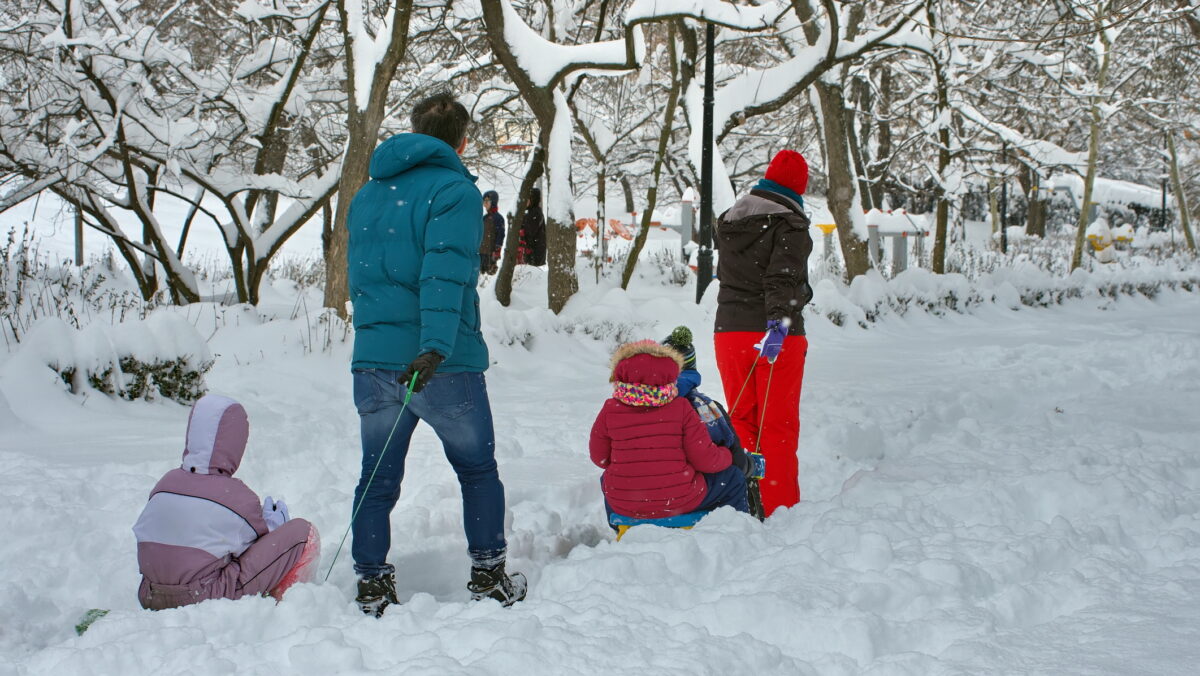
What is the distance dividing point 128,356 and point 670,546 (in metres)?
4.06

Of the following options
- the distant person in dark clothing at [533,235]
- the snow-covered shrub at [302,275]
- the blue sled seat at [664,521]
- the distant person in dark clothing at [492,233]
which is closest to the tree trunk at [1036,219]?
the distant person in dark clothing at [533,235]

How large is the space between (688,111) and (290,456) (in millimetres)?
8319

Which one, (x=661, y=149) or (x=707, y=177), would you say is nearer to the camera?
(x=707, y=177)

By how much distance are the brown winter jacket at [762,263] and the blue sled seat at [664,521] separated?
0.98 m

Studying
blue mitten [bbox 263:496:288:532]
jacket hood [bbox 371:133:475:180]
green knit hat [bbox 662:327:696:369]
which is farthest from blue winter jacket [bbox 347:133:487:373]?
green knit hat [bbox 662:327:696:369]

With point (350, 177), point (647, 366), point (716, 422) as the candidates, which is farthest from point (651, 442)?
point (350, 177)

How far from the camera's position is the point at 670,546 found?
A: 10.6 feet

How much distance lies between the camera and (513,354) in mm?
8648

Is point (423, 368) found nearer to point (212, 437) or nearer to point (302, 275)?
point (212, 437)

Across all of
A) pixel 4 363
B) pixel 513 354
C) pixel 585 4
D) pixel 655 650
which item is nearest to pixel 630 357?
pixel 655 650

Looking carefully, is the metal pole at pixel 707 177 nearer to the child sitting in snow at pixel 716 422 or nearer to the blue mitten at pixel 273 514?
the child sitting in snow at pixel 716 422

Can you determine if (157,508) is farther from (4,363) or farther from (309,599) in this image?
(4,363)

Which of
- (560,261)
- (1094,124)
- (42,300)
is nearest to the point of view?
(42,300)

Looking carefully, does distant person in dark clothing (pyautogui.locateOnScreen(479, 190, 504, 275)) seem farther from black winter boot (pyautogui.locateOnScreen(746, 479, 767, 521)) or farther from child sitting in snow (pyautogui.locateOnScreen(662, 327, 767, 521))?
child sitting in snow (pyautogui.locateOnScreen(662, 327, 767, 521))
